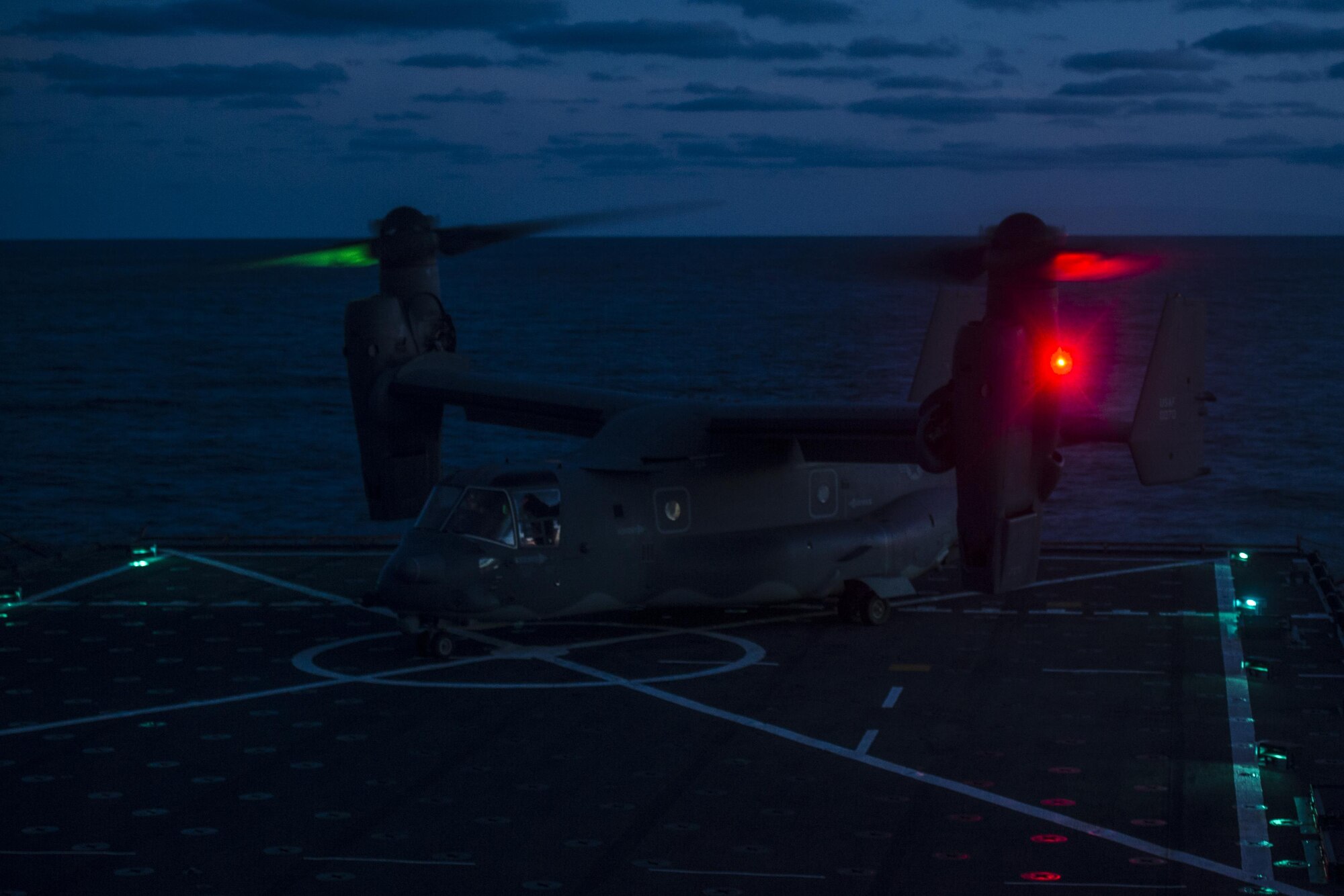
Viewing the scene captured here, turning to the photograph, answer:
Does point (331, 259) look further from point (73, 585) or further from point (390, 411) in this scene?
point (73, 585)

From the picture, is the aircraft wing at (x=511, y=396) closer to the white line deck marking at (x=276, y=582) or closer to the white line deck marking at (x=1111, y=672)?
the white line deck marking at (x=276, y=582)

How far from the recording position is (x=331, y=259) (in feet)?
101

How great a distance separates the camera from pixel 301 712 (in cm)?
2327

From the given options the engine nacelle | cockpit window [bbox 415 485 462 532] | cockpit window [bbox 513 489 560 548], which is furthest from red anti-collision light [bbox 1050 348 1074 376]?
the engine nacelle

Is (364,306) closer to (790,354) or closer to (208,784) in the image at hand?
Result: (208,784)

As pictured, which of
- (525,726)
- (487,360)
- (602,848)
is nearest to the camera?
(602,848)

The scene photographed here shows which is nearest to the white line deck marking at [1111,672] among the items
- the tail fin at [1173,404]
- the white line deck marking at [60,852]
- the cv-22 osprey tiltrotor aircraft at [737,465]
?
the tail fin at [1173,404]

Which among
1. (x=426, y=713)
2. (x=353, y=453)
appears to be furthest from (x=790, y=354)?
(x=426, y=713)

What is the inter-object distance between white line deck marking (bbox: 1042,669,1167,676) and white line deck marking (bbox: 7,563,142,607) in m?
20.6

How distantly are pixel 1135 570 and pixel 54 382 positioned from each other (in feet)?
304

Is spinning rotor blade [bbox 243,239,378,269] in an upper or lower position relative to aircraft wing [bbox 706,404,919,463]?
upper

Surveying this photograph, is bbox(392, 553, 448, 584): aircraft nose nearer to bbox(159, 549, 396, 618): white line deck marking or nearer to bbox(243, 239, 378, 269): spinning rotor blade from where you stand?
bbox(159, 549, 396, 618): white line deck marking

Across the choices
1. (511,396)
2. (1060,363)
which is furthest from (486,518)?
(1060,363)

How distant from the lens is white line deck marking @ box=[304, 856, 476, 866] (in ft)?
55.2
